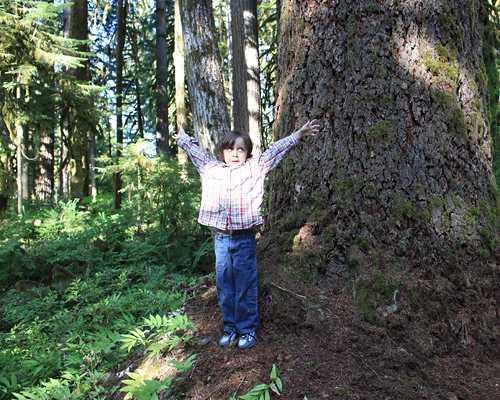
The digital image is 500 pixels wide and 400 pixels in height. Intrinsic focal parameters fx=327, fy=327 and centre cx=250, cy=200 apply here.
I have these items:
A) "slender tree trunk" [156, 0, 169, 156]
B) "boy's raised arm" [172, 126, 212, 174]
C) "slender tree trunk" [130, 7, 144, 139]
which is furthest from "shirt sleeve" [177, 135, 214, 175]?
"slender tree trunk" [130, 7, 144, 139]

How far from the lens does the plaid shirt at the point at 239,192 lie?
258 centimetres

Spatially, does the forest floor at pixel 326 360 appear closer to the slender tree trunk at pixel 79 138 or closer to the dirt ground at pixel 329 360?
the dirt ground at pixel 329 360

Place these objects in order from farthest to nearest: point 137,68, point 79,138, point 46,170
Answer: point 137,68, point 46,170, point 79,138

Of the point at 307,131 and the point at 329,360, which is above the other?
the point at 307,131

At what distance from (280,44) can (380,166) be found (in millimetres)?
1684

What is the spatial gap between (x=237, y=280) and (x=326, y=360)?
0.85 metres

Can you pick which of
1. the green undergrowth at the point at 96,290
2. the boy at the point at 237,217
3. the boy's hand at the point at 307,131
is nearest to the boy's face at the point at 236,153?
the boy at the point at 237,217

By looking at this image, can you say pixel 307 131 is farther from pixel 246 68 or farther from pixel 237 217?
pixel 246 68

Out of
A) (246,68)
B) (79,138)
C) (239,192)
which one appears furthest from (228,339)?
(79,138)

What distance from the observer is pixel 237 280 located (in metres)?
2.58

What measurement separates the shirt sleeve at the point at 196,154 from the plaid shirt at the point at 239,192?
219 mm

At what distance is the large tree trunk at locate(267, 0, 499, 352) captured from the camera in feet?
8.05

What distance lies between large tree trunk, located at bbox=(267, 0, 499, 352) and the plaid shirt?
1.49ft

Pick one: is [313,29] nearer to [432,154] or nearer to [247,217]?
[432,154]
